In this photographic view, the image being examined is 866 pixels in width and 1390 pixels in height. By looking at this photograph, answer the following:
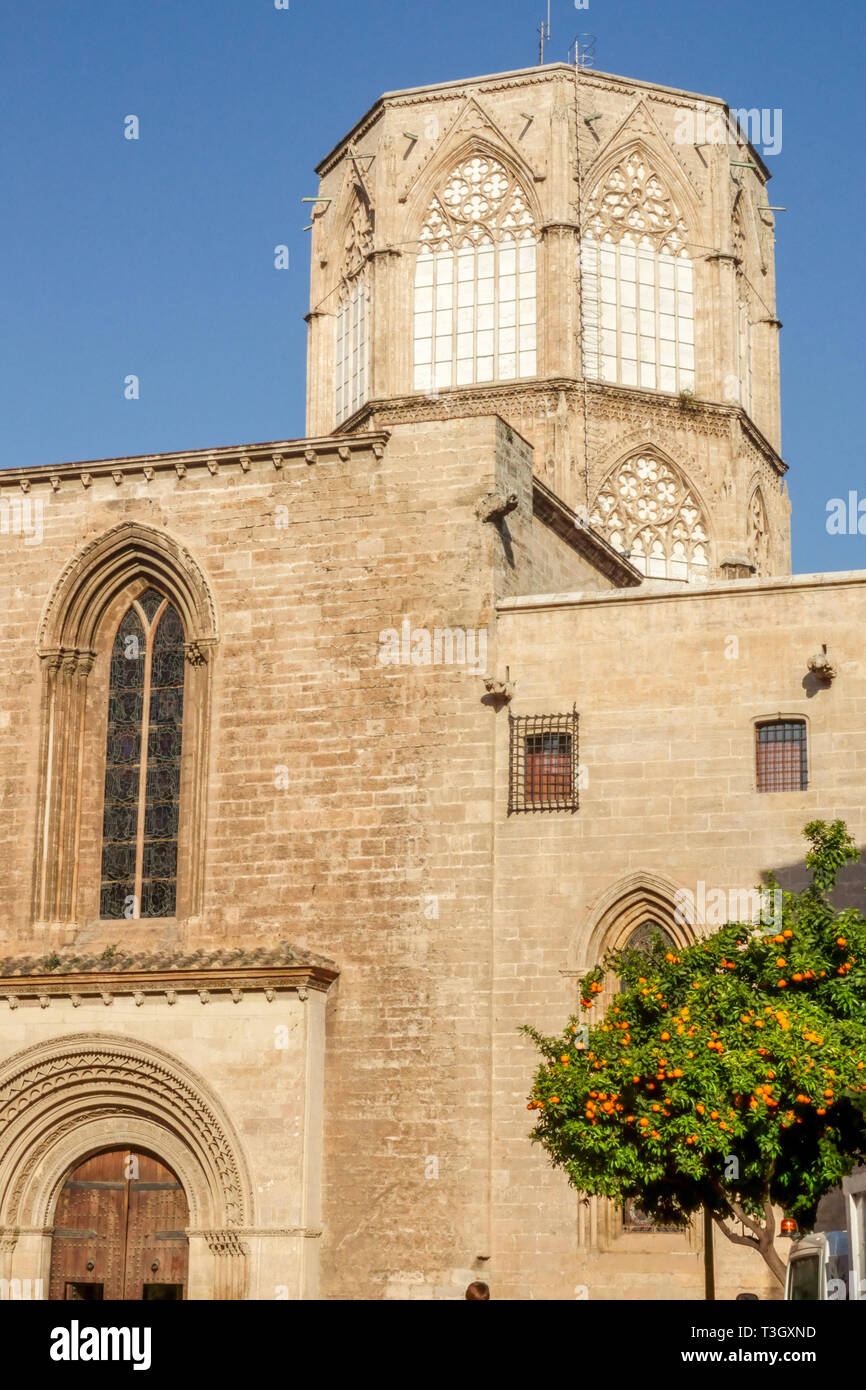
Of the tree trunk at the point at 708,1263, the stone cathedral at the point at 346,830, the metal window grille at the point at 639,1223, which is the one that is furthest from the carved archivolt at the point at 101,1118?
the tree trunk at the point at 708,1263

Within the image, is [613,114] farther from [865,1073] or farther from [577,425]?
[865,1073]

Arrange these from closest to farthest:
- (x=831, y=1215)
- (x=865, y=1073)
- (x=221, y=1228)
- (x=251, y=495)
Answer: (x=865, y=1073) < (x=831, y=1215) < (x=221, y=1228) < (x=251, y=495)

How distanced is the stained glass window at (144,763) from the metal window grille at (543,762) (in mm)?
4229

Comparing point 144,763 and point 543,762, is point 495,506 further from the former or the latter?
point 144,763

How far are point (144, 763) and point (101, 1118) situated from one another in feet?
13.8

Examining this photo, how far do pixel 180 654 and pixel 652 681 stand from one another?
5.86 metres

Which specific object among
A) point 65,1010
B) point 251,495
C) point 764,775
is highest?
point 251,495

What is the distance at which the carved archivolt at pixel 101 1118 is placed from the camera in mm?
21172

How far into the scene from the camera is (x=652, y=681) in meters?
21.8

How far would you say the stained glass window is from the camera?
926 inches

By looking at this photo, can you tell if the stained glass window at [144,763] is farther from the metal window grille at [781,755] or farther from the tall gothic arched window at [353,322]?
the tall gothic arched window at [353,322]

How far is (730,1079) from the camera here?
1530 centimetres

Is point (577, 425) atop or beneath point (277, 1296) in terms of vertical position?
atop
